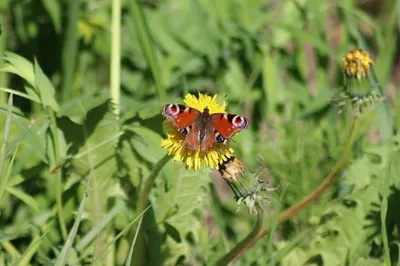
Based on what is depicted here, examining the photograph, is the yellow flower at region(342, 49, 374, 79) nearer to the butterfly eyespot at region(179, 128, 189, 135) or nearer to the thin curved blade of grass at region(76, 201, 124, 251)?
the butterfly eyespot at region(179, 128, 189, 135)

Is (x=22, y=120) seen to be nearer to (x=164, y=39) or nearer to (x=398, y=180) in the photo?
(x=398, y=180)

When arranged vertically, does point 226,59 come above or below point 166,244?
above

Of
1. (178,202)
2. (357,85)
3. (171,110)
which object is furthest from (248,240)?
(357,85)

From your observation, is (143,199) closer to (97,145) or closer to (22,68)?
(97,145)

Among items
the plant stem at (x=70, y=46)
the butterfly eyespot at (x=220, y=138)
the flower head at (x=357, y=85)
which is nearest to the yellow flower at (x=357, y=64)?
the flower head at (x=357, y=85)

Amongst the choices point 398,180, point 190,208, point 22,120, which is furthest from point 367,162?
point 22,120

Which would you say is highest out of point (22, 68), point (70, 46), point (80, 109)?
point (70, 46)
